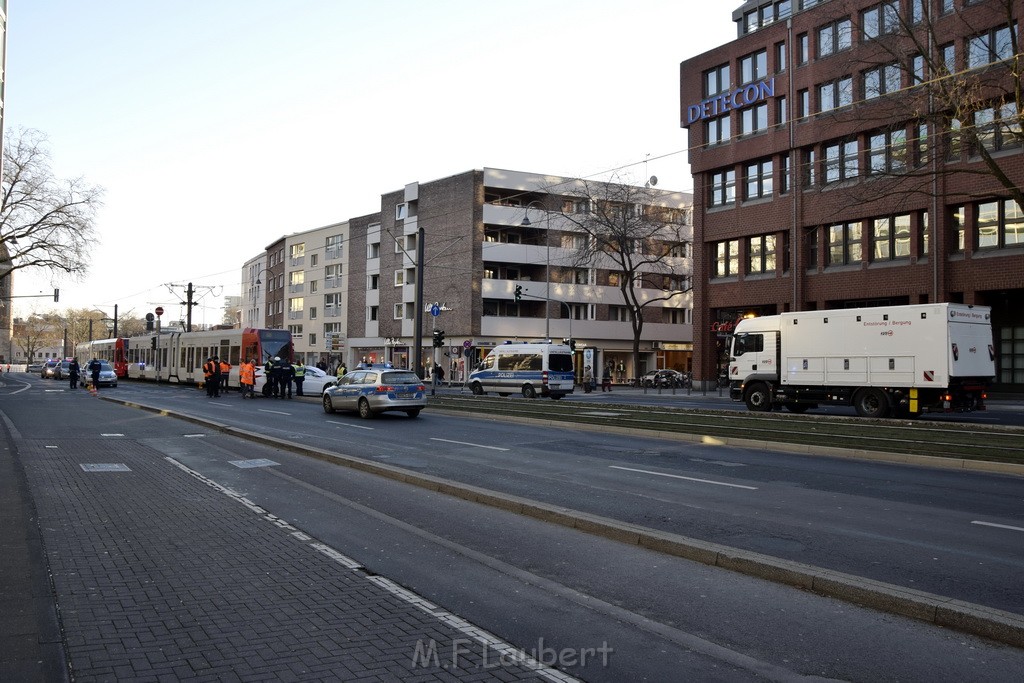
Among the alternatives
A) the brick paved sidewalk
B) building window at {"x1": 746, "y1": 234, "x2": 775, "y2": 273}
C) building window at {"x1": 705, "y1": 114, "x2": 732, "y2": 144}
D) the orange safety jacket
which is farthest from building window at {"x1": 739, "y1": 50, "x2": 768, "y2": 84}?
the brick paved sidewalk

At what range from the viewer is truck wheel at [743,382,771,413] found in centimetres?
2872

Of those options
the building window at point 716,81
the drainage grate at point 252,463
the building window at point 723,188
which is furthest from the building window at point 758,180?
the drainage grate at point 252,463

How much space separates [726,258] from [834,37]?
12971 millimetres

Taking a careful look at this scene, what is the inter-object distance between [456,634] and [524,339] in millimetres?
59563

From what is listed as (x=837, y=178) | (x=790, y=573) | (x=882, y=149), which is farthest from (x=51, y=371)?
(x=790, y=573)

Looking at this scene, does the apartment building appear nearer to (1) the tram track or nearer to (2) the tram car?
(2) the tram car

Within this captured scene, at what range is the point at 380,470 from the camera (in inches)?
474

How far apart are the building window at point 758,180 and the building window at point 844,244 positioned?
4.47 metres

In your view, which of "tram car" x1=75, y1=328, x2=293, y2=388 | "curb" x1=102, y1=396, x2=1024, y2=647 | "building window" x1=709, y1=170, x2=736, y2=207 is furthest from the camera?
"building window" x1=709, y1=170, x2=736, y2=207

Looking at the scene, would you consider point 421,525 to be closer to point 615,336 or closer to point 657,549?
point 657,549

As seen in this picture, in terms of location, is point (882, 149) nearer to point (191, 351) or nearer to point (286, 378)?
point (286, 378)

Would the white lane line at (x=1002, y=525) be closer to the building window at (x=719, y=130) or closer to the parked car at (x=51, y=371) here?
the building window at (x=719, y=130)

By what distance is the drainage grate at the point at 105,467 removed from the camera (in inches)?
469

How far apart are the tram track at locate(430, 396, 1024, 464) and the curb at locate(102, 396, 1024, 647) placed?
861 cm
